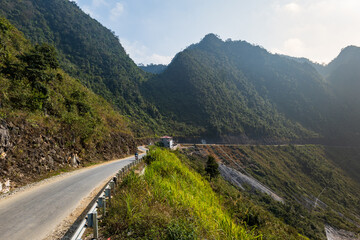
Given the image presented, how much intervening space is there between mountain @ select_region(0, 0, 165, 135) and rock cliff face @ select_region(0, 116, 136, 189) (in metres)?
37.2

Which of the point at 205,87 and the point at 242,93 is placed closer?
the point at 205,87

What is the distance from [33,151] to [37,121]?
7.68 ft

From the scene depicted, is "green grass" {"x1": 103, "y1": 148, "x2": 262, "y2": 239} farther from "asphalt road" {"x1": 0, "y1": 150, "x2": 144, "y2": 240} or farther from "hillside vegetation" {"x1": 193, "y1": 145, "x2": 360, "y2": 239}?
"hillside vegetation" {"x1": 193, "y1": 145, "x2": 360, "y2": 239}

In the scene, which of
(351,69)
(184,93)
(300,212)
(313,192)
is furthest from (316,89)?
(300,212)

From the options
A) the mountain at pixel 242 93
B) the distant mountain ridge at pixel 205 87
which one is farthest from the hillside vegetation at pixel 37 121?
the mountain at pixel 242 93

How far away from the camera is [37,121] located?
11672mm

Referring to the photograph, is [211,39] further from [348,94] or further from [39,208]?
[39,208]

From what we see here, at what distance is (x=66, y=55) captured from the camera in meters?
69.4

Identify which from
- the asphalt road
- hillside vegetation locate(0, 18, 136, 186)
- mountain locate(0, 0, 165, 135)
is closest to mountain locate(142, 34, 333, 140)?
mountain locate(0, 0, 165, 135)

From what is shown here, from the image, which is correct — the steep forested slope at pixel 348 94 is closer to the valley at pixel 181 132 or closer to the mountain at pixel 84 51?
the valley at pixel 181 132

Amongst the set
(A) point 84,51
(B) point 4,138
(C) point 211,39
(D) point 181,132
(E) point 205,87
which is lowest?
(D) point 181,132

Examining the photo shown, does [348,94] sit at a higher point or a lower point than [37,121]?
higher

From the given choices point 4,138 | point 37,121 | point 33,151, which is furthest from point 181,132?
point 4,138

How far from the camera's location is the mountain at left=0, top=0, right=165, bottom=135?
201 ft
